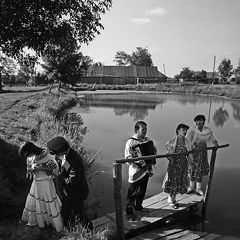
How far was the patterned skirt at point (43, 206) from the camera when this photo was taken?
4855mm

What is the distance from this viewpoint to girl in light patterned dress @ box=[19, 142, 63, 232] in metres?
4.82

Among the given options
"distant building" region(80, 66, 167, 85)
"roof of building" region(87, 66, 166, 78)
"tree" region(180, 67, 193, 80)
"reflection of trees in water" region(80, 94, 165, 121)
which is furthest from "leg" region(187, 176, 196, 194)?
"tree" region(180, 67, 193, 80)

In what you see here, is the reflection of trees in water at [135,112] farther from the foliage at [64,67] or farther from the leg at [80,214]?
the leg at [80,214]

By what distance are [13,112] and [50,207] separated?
1283 cm

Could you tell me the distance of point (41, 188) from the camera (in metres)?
4.86

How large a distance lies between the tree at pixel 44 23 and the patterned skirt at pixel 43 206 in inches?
191

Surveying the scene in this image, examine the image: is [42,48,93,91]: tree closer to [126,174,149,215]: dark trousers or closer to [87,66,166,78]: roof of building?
[126,174,149,215]: dark trousers

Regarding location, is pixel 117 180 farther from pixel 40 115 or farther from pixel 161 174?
pixel 40 115

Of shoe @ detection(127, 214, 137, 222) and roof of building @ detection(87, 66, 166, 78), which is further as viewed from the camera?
roof of building @ detection(87, 66, 166, 78)

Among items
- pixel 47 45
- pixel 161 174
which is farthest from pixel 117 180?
pixel 47 45

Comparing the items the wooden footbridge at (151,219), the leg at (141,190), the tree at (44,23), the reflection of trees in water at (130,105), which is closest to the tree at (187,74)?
the reflection of trees in water at (130,105)

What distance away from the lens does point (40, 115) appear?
15.5 m

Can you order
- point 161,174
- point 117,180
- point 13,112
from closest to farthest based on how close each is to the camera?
point 117,180, point 161,174, point 13,112

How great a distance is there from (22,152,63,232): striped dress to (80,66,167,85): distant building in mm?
69984
